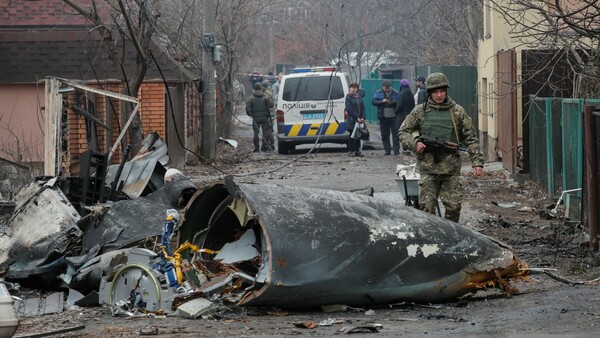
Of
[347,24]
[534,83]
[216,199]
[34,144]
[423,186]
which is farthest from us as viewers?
[347,24]

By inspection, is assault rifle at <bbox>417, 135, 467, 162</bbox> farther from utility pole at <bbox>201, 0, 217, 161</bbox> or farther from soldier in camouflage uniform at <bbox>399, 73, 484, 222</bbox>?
utility pole at <bbox>201, 0, 217, 161</bbox>

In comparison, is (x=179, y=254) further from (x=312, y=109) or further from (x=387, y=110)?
(x=312, y=109)

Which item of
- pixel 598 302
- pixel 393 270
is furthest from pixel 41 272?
pixel 598 302

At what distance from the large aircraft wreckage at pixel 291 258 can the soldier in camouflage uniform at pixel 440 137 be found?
1776mm

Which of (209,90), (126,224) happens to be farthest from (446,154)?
(209,90)

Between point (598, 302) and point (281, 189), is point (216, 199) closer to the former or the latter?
point (281, 189)

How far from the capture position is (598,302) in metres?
8.22

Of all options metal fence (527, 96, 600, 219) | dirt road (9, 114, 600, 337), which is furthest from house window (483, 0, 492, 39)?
dirt road (9, 114, 600, 337)

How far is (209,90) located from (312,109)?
489cm

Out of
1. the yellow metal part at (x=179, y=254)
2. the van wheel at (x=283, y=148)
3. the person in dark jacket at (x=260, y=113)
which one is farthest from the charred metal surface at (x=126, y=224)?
the person in dark jacket at (x=260, y=113)

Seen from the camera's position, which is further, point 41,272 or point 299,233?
point 41,272

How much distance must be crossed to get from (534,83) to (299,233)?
12.0 meters

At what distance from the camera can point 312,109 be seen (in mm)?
28578

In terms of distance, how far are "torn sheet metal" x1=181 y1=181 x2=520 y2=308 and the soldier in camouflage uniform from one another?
1.78 meters
